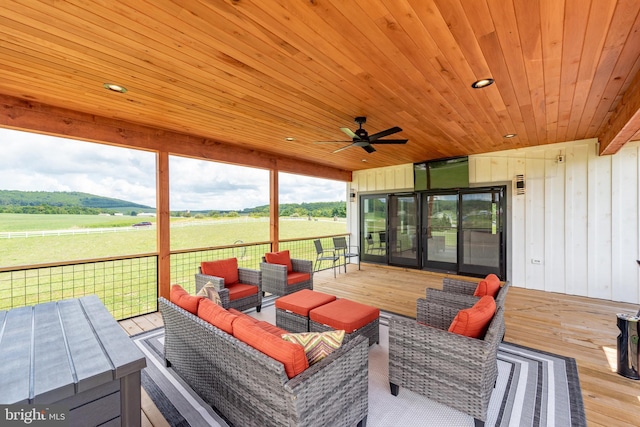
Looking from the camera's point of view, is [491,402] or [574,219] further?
[574,219]

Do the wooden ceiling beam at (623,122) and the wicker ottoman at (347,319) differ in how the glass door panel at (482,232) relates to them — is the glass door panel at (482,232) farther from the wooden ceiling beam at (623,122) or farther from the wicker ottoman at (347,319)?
the wicker ottoman at (347,319)

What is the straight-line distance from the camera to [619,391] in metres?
2.19

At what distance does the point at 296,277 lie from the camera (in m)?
4.45

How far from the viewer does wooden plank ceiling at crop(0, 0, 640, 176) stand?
64.9 inches

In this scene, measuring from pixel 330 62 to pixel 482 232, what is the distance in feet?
17.1

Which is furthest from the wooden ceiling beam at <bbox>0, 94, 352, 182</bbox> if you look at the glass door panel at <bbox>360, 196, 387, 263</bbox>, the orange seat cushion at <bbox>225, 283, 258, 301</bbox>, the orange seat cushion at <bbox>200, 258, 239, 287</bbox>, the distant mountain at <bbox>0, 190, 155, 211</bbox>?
the glass door panel at <bbox>360, 196, 387, 263</bbox>

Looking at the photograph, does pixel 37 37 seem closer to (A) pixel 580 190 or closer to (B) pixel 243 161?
(B) pixel 243 161

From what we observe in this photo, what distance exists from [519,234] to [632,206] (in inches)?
61.8

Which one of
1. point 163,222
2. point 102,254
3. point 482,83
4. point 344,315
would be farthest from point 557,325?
point 102,254

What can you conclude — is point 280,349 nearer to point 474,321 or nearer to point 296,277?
point 474,321

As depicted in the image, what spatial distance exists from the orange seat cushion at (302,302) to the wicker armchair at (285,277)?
0.92m

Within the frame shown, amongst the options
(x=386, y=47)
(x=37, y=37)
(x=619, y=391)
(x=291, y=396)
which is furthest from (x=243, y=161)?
(x=619, y=391)

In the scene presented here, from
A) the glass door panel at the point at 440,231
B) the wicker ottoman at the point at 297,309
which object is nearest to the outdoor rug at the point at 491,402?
the wicker ottoman at the point at 297,309

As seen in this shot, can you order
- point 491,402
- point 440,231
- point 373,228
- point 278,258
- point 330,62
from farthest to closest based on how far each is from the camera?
point 373,228
point 440,231
point 278,258
point 330,62
point 491,402
